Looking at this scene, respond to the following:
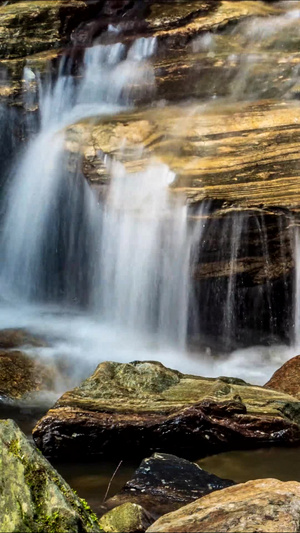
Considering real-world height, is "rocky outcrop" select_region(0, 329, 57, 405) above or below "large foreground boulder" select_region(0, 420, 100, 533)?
above

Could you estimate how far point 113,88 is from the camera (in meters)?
14.2

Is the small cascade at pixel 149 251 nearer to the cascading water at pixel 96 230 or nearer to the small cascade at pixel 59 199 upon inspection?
the cascading water at pixel 96 230

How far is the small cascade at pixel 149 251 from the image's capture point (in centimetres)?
1052

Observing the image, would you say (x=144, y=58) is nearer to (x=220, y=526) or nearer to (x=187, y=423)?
(x=187, y=423)

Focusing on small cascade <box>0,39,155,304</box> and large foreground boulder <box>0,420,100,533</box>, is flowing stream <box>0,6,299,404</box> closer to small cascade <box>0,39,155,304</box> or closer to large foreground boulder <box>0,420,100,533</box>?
small cascade <box>0,39,155,304</box>

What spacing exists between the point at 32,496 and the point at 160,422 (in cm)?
305

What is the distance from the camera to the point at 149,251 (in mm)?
10828

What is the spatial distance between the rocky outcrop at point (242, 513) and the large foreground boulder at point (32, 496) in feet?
2.16

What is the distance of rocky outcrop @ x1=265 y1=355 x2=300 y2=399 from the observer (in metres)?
7.69

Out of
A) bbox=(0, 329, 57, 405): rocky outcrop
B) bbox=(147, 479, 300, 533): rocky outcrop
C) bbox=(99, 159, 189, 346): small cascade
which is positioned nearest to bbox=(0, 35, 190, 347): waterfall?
bbox=(99, 159, 189, 346): small cascade

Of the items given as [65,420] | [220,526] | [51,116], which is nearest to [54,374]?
[65,420]

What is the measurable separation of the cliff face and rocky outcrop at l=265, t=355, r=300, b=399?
2.42 meters

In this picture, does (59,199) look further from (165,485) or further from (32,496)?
(32,496)

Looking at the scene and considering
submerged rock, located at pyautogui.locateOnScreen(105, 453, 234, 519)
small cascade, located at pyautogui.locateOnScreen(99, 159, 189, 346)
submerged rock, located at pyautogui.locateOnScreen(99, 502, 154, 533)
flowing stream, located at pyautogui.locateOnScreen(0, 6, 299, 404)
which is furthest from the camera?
small cascade, located at pyautogui.locateOnScreen(99, 159, 189, 346)
